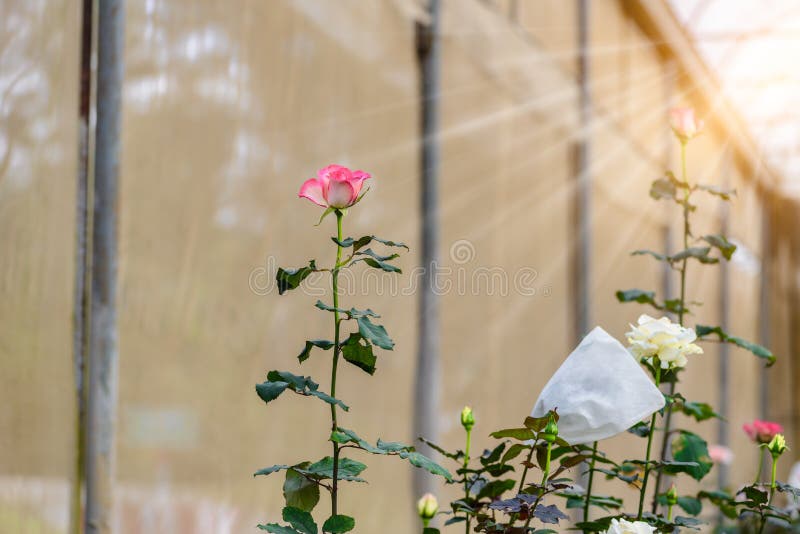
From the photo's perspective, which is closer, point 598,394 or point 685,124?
point 598,394

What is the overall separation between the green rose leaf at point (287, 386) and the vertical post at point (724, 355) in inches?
311

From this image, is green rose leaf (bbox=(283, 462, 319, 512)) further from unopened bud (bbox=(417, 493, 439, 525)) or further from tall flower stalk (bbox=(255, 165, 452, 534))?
unopened bud (bbox=(417, 493, 439, 525))

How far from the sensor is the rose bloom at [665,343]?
1.41m

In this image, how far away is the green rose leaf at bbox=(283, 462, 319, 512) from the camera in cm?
129

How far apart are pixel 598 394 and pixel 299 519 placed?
0.43 m

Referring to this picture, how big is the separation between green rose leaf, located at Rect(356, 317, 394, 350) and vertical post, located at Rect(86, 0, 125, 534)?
37.2 inches

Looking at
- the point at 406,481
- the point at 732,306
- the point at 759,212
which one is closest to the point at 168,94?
the point at 406,481

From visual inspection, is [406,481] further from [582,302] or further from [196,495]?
[582,302]

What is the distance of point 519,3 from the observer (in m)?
4.60

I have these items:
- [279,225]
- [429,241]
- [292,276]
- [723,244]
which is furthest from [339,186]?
[429,241]

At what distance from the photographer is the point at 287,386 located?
1221mm

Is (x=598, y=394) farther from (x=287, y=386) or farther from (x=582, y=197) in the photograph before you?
(x=582, y=197)

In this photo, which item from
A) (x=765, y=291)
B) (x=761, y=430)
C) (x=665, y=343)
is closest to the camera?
(x=665, y=343)

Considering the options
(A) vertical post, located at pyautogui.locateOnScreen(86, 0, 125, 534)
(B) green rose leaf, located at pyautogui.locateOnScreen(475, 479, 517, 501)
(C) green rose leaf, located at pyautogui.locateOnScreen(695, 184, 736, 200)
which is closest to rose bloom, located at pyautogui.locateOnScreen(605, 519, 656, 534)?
(B) green rose leaf, located at pyautogui.locateOnScreen(475, 479, 517, 501)
